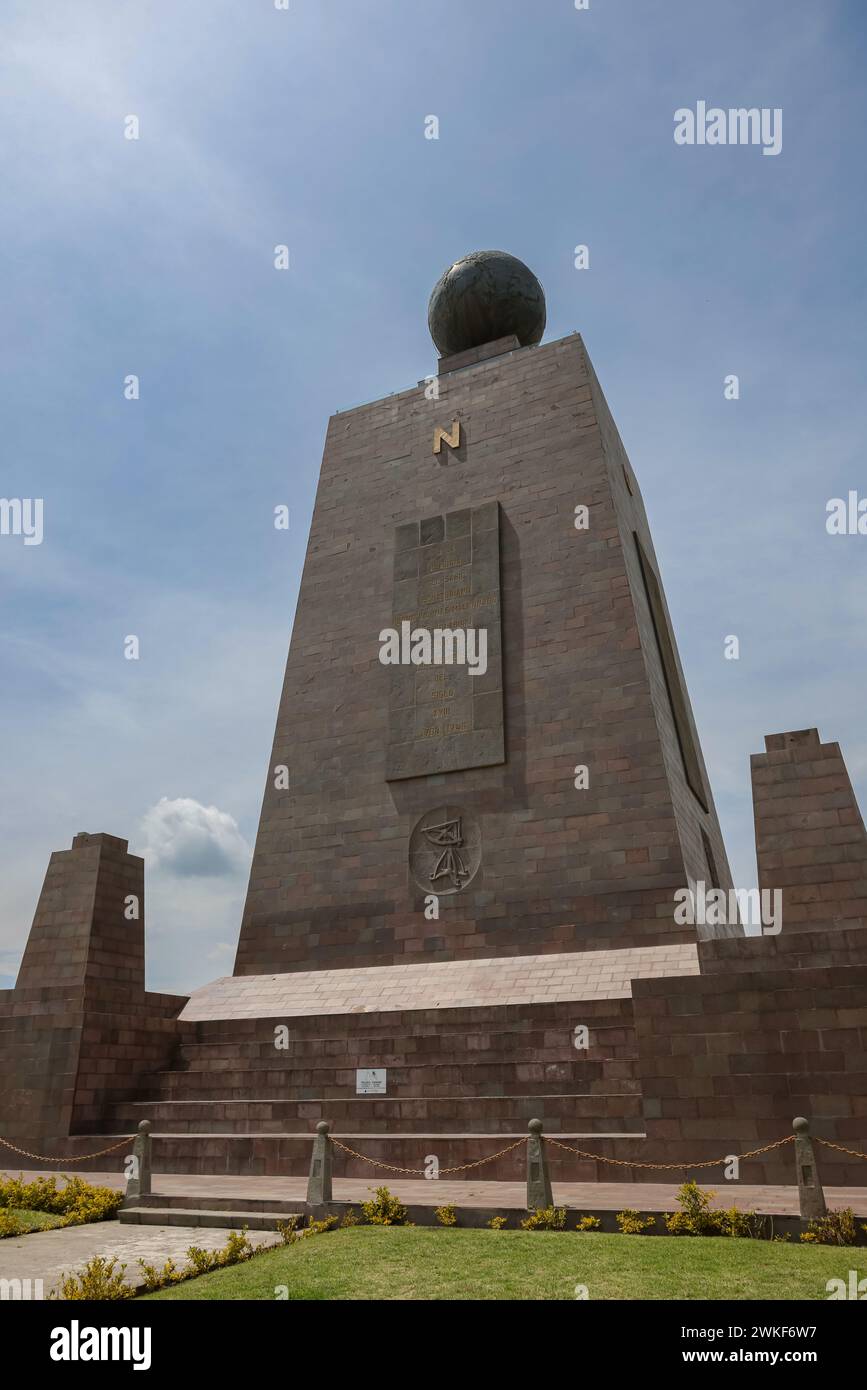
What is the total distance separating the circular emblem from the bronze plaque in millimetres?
918

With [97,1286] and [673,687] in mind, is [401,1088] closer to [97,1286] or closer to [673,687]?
[97,1286]

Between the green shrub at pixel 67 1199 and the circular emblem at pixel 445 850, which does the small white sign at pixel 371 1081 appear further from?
the circular emblem at pixel 445 850

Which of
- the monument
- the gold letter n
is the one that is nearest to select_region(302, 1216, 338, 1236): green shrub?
the monument

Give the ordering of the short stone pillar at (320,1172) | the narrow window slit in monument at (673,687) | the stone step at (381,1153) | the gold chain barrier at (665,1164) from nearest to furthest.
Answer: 1. the short stone pillar at (320,1172)
2. the gold chain barrier at (665,1164)
3. the stone step at (381,1153)
4. the narrow window slit in monument at (673,687)

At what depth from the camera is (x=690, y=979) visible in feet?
37.8

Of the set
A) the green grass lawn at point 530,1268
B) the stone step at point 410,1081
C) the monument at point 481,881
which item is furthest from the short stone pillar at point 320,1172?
the stone step at point 410,1081

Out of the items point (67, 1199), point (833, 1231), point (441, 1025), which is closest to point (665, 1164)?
A: point (833, 1231)

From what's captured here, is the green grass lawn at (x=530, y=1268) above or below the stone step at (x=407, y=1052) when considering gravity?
below

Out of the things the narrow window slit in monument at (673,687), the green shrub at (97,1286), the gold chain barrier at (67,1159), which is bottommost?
the gold chain barrier at (67,1159)

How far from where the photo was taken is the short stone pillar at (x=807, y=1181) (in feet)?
25.5

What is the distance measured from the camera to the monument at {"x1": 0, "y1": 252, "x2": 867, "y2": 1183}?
11.5 metres

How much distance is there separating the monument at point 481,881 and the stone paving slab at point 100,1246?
3233mm

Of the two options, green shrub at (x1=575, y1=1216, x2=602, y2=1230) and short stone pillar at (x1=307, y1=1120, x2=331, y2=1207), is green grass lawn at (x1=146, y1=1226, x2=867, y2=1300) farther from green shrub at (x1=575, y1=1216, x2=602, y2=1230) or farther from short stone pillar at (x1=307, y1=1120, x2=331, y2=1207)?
short stone pillar at (x1=307, y1=1120, x2=331, y2=1207)
